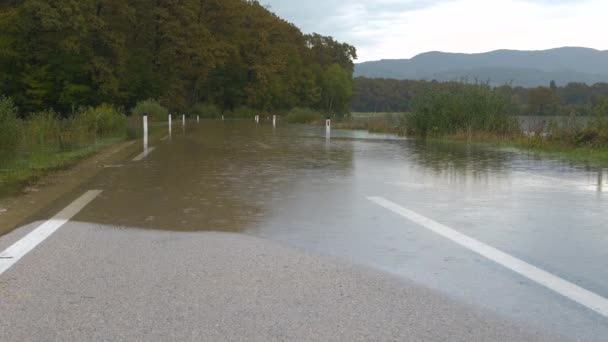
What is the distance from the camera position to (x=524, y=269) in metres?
6.02

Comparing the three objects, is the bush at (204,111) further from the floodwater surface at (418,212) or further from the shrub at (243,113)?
the floodwater surface at (418,212)

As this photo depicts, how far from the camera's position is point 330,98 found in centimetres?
14175

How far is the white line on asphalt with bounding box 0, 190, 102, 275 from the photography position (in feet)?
20.9

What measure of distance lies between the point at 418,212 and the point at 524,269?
3.23 metres

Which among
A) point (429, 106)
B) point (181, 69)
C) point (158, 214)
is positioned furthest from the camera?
point (181, 69)

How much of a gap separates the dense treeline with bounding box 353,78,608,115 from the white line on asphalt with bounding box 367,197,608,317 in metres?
17.0

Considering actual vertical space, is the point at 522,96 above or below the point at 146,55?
below

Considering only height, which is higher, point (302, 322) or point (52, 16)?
point (52, 16)

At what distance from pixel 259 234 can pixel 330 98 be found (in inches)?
5317

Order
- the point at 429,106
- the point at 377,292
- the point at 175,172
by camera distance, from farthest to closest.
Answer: the point at 429,106 → the point at 175,172 → the point at 377,292

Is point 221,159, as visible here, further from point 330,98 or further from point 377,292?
point 330,98

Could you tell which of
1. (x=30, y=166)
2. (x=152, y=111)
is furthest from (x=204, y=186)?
(x=152, y=111)

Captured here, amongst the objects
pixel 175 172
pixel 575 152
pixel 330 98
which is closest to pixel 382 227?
pixel 175 172

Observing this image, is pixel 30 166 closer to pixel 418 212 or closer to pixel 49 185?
pixel 49 185
